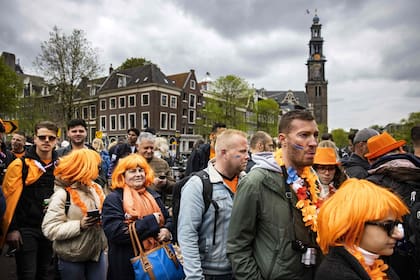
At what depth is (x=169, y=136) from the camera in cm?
4391

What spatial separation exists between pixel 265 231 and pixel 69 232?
196 centimetres

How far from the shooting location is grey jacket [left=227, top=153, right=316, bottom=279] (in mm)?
2148

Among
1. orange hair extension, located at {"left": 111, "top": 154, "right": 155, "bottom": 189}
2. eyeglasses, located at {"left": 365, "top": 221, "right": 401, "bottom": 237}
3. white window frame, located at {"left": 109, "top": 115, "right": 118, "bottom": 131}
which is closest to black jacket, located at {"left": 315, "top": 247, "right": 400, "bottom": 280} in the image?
eyeglasses, located at {"left": 365, "top": 221, "right": 401, "bottom": 237}

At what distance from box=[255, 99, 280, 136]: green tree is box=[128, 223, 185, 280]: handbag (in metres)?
47.6

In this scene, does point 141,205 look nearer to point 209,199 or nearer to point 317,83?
point 209,199

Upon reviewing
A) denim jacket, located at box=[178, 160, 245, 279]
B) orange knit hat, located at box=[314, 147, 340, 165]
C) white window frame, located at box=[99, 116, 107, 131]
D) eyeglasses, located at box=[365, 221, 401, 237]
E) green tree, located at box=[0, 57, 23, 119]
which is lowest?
denim jacket, located at box=[178, 160, 245, 279]

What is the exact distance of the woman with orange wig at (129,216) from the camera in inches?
Answer: 119

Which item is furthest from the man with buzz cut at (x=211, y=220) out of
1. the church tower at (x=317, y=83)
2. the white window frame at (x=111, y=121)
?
the church tower at (x=317, y=83)

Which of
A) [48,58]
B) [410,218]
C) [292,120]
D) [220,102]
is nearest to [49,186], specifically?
[292,120]

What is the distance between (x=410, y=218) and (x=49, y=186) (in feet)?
12.5

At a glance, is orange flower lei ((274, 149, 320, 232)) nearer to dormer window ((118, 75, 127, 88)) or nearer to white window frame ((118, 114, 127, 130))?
white window frame ((118, 114, 127, 130))

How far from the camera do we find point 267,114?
50812mm

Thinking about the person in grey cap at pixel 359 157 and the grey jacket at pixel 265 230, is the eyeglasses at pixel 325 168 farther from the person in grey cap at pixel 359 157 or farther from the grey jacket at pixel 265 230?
the grey jacket at pixel 265 230

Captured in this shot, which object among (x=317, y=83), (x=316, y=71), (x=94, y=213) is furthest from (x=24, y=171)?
(x=316, y=71)
